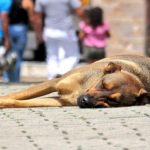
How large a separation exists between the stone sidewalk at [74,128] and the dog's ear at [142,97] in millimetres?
58

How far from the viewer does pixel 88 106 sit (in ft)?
26.4

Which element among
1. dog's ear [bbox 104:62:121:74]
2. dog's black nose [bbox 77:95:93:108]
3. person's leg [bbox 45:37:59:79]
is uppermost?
dog's ear [bbox 104:62:121:74]

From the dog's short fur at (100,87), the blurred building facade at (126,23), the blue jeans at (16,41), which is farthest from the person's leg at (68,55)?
the dog's short fur at (100,87)

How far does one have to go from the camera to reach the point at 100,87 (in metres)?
8.05

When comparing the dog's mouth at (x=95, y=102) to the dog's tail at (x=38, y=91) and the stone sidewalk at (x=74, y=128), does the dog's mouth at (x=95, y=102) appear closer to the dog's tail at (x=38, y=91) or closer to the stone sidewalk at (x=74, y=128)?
the stone sidewalk at (x=74, y=128)

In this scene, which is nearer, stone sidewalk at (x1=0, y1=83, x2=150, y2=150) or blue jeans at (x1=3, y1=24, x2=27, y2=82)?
stone sidewalk at (x1=0, y1=83, x2=150, y2=150)

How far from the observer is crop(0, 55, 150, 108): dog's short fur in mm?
8016

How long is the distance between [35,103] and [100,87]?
65 cm

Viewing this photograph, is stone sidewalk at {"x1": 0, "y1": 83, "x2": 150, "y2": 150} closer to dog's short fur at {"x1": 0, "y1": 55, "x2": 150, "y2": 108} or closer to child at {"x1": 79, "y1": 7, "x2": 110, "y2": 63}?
dog's short fur at {"x1": 0, "y1": 55, "x2": 150, "y2": 108}

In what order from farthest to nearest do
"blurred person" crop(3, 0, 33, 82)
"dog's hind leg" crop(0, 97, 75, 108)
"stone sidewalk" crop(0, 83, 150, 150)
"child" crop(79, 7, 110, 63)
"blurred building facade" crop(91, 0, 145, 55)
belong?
1. "blurred building facade" crop(91, 0, 145, 55)
2. "child" crop(79, 7, 110, 63)
3. "blurred person" crop(3, 0, 33, 82)
4. "dog's hind leg" crop(0, 97, 75, 108)
5. "stone sidewalk" crop(0, 83, 150, 150)

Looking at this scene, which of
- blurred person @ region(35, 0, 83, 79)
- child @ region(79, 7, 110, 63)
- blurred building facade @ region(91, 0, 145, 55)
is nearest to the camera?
blurred person @ region(35, 0, 83, 79)

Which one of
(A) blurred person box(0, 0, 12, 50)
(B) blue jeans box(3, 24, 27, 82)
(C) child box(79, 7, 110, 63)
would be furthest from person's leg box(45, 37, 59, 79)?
(C) child box(79, 7, 110, 63)

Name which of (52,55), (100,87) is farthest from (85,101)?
(52,55)

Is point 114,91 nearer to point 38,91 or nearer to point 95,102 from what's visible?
point 95,102
